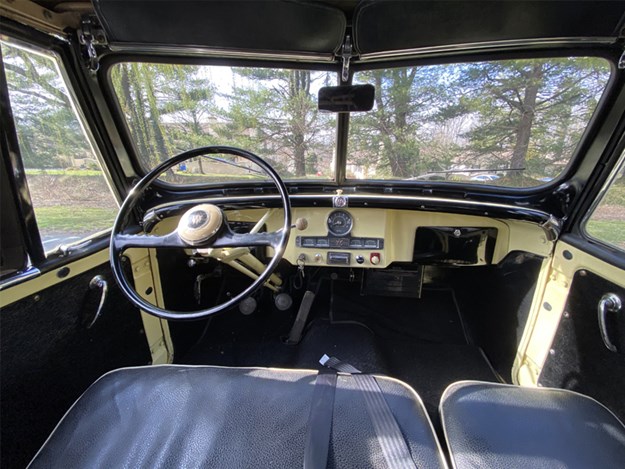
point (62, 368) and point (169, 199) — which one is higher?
point (169, 199)

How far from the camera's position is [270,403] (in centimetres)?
103

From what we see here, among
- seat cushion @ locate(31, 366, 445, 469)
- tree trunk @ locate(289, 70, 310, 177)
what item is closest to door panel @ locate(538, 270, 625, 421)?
seat cushion @ locate(31, 366, 445, 469)

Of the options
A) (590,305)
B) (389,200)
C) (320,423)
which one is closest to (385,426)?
(320,423)

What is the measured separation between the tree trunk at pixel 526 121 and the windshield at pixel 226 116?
927 millimetres

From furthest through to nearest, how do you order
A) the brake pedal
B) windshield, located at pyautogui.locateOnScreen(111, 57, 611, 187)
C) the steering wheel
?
1. the brake pedal
2. windshield, located at pyautogui.locateOnScreen(111, 57, 611, 187)
3. the steering wheel

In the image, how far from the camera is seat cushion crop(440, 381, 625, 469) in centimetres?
88

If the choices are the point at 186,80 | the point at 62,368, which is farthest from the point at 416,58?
the point at 62,368

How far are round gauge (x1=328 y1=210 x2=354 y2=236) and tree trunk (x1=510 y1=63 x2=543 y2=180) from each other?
94 cm

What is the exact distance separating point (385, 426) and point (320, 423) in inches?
7.9

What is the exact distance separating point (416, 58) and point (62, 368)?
2080mm

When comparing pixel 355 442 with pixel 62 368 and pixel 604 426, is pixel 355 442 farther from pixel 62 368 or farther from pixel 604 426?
pixel 62 368

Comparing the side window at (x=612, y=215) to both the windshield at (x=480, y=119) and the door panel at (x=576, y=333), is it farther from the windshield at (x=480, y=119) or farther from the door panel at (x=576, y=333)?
the windshield at (x=480, y=119)

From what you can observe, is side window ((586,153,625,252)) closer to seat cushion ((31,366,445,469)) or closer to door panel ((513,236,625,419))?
door panel ((513,236,625,419))

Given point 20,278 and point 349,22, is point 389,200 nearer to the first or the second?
point 349,22
